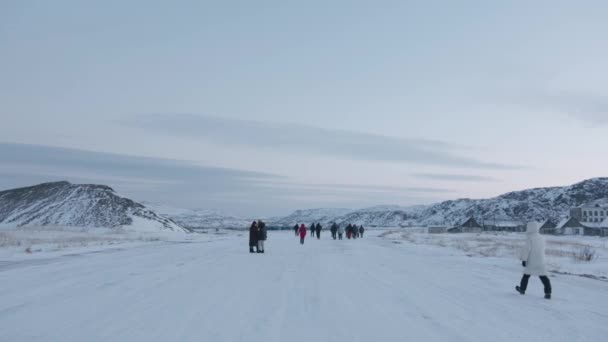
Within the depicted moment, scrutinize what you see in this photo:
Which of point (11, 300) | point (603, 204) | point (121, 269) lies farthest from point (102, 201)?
point (603, 204)

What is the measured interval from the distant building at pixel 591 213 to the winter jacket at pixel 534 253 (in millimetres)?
155117

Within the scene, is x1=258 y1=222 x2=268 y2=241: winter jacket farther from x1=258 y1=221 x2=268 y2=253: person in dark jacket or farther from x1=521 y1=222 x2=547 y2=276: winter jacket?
x1=521 y1=222 x2=547 y2=276: winter jacket

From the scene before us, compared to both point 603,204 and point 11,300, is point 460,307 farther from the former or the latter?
point 603,204

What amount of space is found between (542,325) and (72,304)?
7.93 metres

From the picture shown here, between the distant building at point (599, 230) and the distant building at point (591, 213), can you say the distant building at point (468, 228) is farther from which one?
the distant building at point (591, 213)

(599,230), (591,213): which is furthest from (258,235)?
(591,213)

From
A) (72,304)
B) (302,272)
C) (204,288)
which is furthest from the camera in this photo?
(302,272)

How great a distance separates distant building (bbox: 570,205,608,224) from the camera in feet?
506

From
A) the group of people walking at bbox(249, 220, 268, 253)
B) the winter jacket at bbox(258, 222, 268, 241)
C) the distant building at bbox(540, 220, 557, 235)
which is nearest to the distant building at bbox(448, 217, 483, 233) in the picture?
the distant building at bbox(540, 220, 557, 235)

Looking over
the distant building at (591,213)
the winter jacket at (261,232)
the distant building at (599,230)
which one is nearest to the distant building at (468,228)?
the distant building at (599,230)

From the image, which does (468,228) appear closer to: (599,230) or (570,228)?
(570,228)

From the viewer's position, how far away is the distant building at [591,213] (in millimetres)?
154375

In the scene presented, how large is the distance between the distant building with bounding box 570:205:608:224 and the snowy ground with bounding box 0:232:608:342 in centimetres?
15486

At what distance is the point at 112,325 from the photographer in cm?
835
